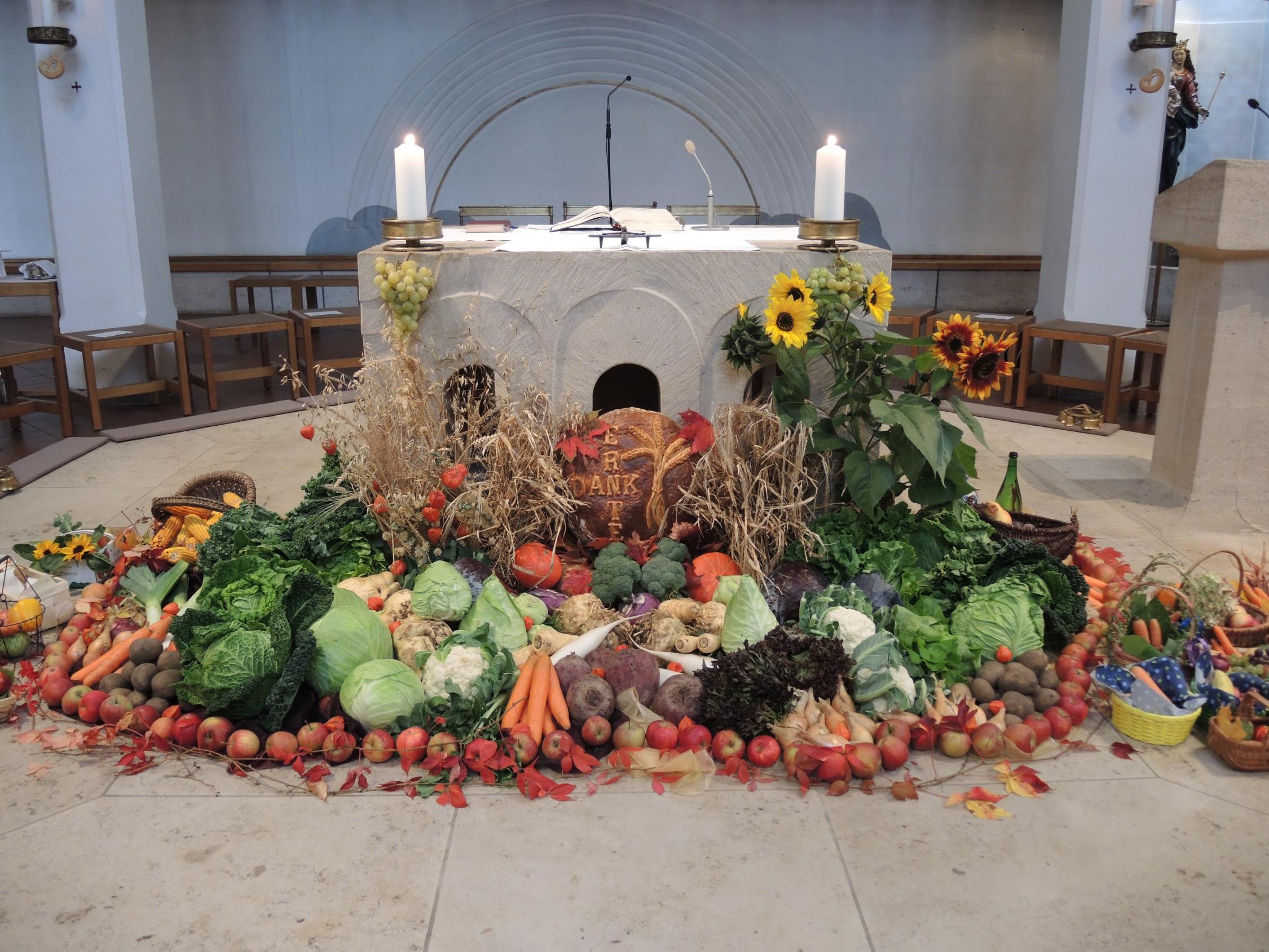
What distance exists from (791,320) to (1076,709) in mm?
1628

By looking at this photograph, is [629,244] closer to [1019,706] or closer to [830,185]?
[830,185]

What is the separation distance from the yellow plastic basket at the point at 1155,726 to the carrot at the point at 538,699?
5.77 ft

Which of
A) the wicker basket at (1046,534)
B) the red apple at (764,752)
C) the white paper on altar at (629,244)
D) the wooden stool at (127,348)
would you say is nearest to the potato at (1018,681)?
the red apple at (764,752)

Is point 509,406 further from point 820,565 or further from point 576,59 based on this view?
point 576,59

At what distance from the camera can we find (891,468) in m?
4.07

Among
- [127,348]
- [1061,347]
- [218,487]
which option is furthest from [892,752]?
[127,348]

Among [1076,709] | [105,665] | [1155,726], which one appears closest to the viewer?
[1155,726]

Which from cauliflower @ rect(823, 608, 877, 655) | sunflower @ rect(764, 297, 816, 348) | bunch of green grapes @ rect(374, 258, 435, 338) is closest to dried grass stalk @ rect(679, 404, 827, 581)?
sunflower @ rect(764, 297, 816, 348)

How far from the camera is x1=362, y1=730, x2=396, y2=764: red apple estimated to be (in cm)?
322

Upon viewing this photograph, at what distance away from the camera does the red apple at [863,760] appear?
3.11 metres

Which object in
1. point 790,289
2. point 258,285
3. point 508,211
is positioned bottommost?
point 258,285

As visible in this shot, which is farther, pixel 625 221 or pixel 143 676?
pixel 625 221

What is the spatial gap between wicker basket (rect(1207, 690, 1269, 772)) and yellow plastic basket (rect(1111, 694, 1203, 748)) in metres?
0.07

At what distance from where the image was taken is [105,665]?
12.0 feet
